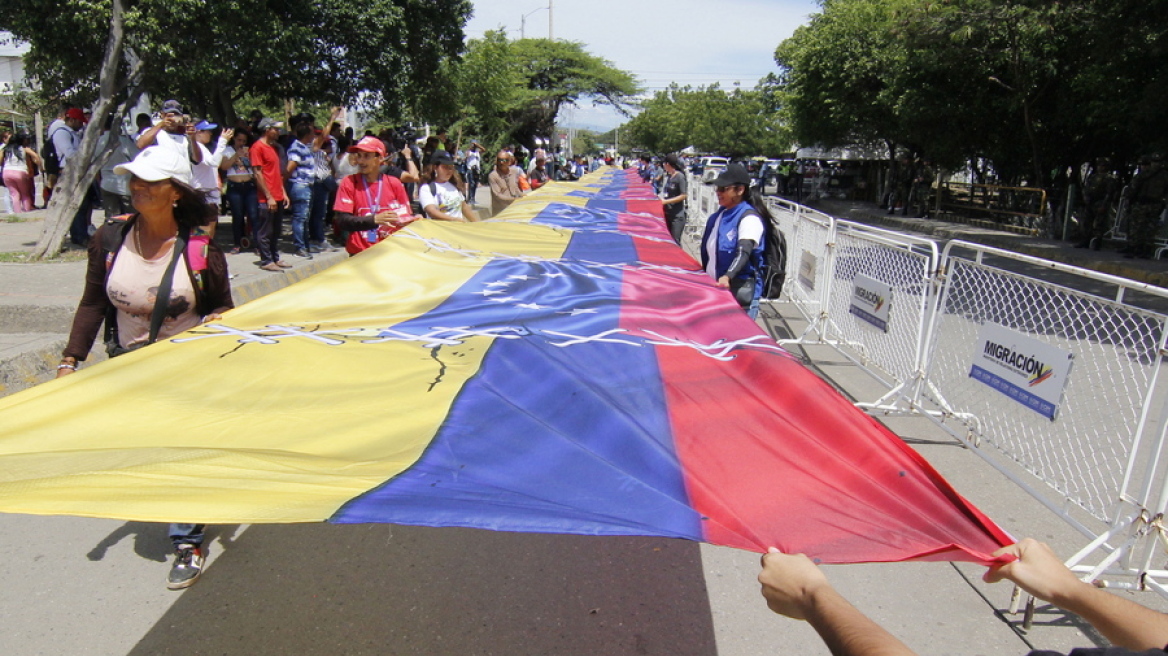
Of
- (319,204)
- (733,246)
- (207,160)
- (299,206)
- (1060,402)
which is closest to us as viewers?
(1060,402)

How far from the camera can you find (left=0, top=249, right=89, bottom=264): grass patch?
9502 mm

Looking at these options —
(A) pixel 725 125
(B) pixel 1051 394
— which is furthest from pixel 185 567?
(A) pixel 725 125

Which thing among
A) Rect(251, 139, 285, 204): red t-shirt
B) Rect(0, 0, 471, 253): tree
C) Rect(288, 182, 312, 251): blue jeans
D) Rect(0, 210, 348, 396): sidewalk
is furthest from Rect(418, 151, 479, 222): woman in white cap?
Rect(0, 0, 471, 253): tree

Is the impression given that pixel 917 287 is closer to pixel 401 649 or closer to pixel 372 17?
pixel 401 649

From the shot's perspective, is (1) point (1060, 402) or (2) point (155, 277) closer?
(2) point (155, 277)

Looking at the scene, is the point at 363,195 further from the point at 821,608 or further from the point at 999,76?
the point at 999,76

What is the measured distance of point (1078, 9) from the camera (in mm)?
15188

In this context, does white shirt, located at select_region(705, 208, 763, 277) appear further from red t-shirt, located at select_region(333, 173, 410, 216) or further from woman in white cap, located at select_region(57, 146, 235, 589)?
woman in white cap, located at select_region(57, 146, 235, 589)

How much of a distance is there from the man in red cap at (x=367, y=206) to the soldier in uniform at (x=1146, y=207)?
46.9 feet

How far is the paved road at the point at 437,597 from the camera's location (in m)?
3.08

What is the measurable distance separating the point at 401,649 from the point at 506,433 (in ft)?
3.97

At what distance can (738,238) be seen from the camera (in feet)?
19.1

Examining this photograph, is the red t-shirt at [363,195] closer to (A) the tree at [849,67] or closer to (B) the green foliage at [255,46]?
(B) the green foliage at [255,46]

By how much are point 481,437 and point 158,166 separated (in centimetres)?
195
